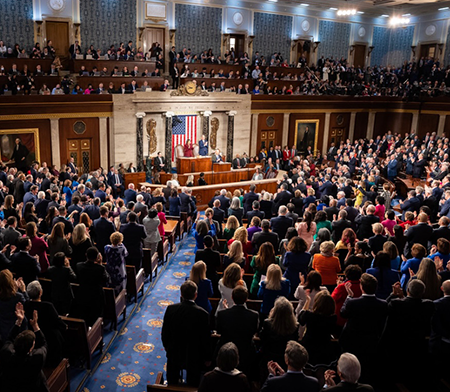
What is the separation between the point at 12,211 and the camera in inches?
292

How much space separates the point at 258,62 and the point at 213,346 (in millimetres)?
19468

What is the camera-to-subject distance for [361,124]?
23.6 meters

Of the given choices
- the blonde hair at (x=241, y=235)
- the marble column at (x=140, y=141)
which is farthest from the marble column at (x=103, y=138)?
the blonde hair at (x=241, y=235)

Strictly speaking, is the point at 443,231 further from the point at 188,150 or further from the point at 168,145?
the point at 168,145

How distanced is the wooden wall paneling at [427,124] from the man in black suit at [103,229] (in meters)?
18.8

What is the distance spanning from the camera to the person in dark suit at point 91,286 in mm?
5219

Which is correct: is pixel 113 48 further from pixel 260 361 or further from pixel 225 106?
pixel 260 361

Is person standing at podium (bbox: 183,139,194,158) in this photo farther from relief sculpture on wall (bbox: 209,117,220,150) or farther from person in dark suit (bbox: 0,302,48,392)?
person in dark suit (bbox: 0,302,48,392)

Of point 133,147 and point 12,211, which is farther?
point 133,147

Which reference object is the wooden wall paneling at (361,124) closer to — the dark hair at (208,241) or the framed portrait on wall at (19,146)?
the framed portrait on wall at (19,146)

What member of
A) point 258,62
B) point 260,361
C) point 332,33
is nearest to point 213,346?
point 260,361

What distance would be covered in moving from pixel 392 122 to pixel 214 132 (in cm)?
1047

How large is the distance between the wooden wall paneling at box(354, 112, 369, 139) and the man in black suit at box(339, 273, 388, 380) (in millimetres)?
20833

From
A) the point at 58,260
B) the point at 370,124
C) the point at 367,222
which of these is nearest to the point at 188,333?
the point at 58,260
